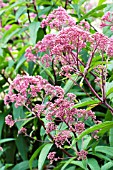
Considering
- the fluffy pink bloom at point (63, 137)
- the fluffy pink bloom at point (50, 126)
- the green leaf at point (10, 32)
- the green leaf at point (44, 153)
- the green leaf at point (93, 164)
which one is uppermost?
the green leaf at point (10, 32)

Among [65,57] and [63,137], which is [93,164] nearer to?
[63,137]

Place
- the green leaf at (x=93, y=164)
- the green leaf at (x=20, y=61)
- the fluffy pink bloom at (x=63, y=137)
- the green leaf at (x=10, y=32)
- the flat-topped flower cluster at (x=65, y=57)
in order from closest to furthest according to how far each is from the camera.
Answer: the flat-topped flower cluster at (x=65, y=57), the fluffy pink bloom at (x=63, y=137), the green leaf at (x=93, y=164), the green leaf at (x=20, y=61), the green leaf at (x=10, y=32)

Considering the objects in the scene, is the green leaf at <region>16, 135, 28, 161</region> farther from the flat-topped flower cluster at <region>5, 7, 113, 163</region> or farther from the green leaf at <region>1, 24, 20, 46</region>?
the flat-topped flower cluster at <region>5, 7, 113, 163</region>

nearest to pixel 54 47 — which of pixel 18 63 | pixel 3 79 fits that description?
pixel 18 63

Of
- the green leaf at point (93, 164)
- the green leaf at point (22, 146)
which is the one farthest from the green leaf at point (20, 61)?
the green leaf at point (93, 164)

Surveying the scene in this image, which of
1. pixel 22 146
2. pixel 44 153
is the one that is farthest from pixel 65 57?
pixel 22 146

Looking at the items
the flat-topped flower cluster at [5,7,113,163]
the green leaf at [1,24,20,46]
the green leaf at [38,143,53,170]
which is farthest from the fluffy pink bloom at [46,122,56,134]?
the green leaf at [1,24,20,46]

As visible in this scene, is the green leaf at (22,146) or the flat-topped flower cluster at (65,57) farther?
the green leaf at (22,146)

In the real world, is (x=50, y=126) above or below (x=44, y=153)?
above

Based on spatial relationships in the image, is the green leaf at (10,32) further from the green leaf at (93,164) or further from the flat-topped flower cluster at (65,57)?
the green leaf at (93,164)

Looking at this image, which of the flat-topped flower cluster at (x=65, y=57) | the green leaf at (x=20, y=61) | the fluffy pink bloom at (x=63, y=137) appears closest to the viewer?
the flat-topped flower cluster at (x=65, y=57)

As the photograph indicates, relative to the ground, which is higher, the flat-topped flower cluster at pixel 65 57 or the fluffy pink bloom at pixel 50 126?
the flat-topped flower cluster at pixel 65 57

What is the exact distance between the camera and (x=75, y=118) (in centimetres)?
129

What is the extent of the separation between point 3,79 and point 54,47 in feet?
3.22
